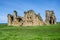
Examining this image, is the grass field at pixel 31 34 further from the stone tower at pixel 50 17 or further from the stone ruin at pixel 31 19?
the stone tower at pixel 50 17

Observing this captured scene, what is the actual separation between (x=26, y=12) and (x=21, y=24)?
20.5 feet

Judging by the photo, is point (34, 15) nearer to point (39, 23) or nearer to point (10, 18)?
point (39, 23)

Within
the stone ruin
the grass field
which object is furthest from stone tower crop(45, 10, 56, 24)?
the grass field

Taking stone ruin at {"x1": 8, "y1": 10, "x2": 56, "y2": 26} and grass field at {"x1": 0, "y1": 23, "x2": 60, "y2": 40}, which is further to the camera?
stone ruin at {"x1": 8, "y1": 10, "x2": 56, "y2": 26}

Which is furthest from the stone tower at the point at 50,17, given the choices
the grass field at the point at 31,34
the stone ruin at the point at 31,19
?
the grass field at the point at 31,34

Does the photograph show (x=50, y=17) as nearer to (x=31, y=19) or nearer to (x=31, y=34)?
(x=31, y=19)

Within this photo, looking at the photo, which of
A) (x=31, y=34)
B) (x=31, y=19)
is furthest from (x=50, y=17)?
(x=31, y=34)

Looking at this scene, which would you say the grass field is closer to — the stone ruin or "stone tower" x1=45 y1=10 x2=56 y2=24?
the stone ruin

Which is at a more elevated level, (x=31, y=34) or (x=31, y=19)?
(x=31, y=19)

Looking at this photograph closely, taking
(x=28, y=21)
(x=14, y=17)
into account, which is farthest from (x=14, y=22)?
(x=28, y=21)

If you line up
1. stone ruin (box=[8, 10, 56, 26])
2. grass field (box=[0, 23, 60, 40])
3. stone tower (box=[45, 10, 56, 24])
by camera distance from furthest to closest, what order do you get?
1. stone tower (box=[45, 10, 56, 24])
2. stone ruin (box=[8, 10, 56, 26])
3. grass field (box=[0, 23, 60, 40])

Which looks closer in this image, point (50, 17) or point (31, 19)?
point (31, 19)

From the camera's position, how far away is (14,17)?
84.2 meters

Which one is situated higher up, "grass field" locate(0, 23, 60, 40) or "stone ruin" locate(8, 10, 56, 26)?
"stone ruin" locate(8, 10, 56, 26)
